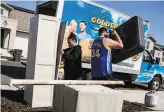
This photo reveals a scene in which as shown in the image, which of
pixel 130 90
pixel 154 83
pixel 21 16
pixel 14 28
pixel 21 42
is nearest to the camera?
pixel 130 90

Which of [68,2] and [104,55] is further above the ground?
[68,2]

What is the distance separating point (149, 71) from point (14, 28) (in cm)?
2283

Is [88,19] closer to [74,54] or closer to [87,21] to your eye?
[87,21]

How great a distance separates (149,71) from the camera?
1366cm

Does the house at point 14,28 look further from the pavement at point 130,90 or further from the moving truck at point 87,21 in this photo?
the moving truck at point 87,21

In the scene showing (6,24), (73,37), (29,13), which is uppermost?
(29,13)

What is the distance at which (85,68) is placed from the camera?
429 inches

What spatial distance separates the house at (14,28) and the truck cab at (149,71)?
2231cm

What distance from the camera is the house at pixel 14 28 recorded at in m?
32.9

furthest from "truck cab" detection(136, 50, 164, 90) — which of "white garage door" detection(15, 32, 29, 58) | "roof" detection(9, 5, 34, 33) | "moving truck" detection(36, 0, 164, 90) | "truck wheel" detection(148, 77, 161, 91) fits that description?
"roof" detection(9, 5, 34, 33)

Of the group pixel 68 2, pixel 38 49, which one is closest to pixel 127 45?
pixel 38 49

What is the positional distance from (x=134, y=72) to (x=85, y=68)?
123 inches

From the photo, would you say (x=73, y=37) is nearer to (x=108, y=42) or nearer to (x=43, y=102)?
(x=108, y=42)

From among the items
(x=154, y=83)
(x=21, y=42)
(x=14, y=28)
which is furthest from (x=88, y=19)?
(x=21, y=42)
